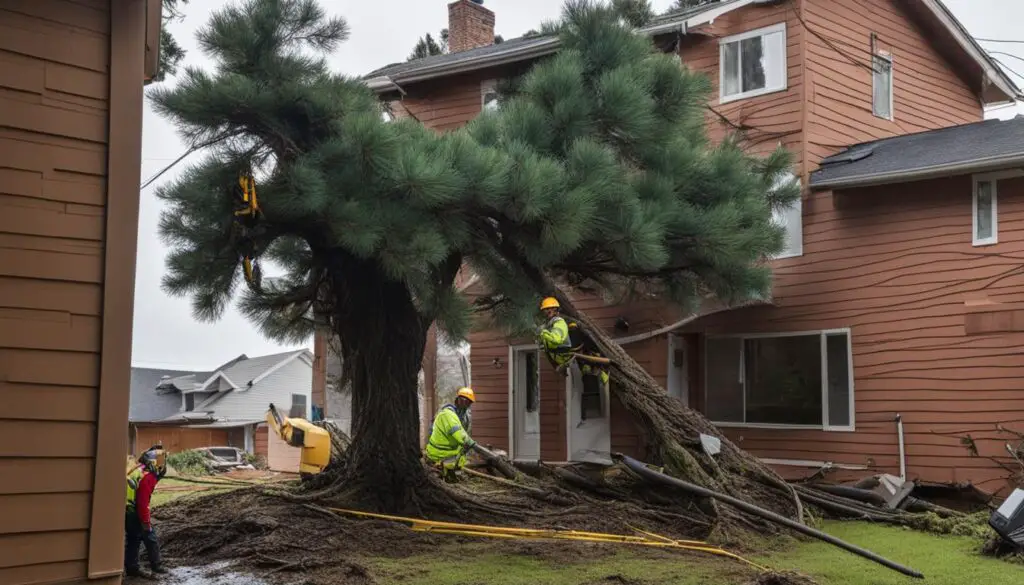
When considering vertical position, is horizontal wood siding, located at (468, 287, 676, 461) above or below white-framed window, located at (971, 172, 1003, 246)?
below

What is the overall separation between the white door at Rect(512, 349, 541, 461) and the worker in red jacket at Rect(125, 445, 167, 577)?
28.7 ft

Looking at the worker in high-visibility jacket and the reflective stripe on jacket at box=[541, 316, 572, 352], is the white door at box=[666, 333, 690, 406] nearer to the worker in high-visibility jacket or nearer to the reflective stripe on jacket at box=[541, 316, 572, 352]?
the worker in high-visibility jacket

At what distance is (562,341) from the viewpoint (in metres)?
10.0

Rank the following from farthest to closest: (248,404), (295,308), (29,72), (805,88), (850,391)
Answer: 1. (248,404)
2. (805,88)
3. (850,391)
4. (295,308)
5. (29,72)

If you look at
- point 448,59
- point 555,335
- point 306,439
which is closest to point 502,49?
point 448,59

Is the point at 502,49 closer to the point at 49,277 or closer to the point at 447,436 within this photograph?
the point at 447,436

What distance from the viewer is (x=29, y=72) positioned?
4672 mm

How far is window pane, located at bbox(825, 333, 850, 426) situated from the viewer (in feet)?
42.5

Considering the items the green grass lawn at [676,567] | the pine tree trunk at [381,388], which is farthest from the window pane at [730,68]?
the green grass lawn at [676,567]

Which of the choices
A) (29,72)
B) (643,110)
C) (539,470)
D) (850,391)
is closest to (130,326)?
(29,72)

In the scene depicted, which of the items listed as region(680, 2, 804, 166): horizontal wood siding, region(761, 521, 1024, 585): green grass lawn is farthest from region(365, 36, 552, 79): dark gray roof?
region(761, 521, 1024, 585): green grass lawn

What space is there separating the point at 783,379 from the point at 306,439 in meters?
6.82

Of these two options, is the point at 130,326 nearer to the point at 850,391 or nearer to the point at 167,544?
the point at 167,544

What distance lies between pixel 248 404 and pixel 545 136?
31036 millimetres
